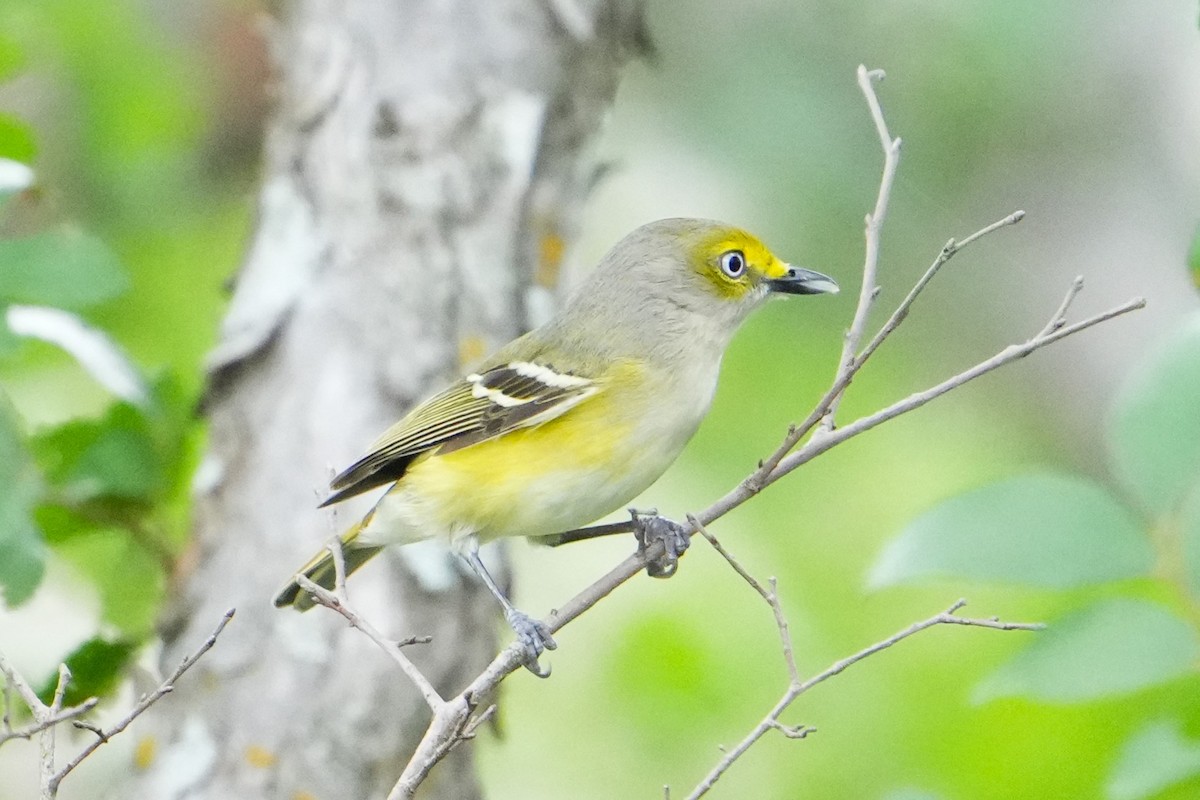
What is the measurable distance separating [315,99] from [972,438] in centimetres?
281

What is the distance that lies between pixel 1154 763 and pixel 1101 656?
0.18 metres

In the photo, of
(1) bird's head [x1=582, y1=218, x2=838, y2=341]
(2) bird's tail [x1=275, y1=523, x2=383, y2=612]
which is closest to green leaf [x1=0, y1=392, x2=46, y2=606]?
(2) bird's tail [x1=275, y1=523, x2=383, y2=612]

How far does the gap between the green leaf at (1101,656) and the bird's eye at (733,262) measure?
1.36 m

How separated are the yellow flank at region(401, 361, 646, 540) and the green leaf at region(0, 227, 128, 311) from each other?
815 mm

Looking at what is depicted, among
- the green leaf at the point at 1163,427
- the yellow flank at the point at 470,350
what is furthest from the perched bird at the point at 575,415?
the green leaf at the point at 1163,427

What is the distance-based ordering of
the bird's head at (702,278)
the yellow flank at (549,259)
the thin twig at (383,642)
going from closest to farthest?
the thin twig at (383,642) → the bird's head at (702,278) → the yellow flank at (549,259)

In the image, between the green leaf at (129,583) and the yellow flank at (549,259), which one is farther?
the yellow flank at (549,259)

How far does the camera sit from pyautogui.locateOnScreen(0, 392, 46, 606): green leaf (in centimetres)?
261

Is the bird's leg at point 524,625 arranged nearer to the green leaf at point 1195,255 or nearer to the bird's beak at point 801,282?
the bird's beak at point 801,282

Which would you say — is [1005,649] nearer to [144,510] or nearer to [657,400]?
[657,400]

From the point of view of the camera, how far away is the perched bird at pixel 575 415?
9.45 feet

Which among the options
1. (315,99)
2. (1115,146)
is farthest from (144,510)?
(1115,146)

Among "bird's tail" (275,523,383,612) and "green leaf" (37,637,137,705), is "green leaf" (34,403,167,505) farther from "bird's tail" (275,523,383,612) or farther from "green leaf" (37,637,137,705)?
"bird's tail" (275,523,383,612)

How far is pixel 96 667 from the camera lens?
10.7 ft
